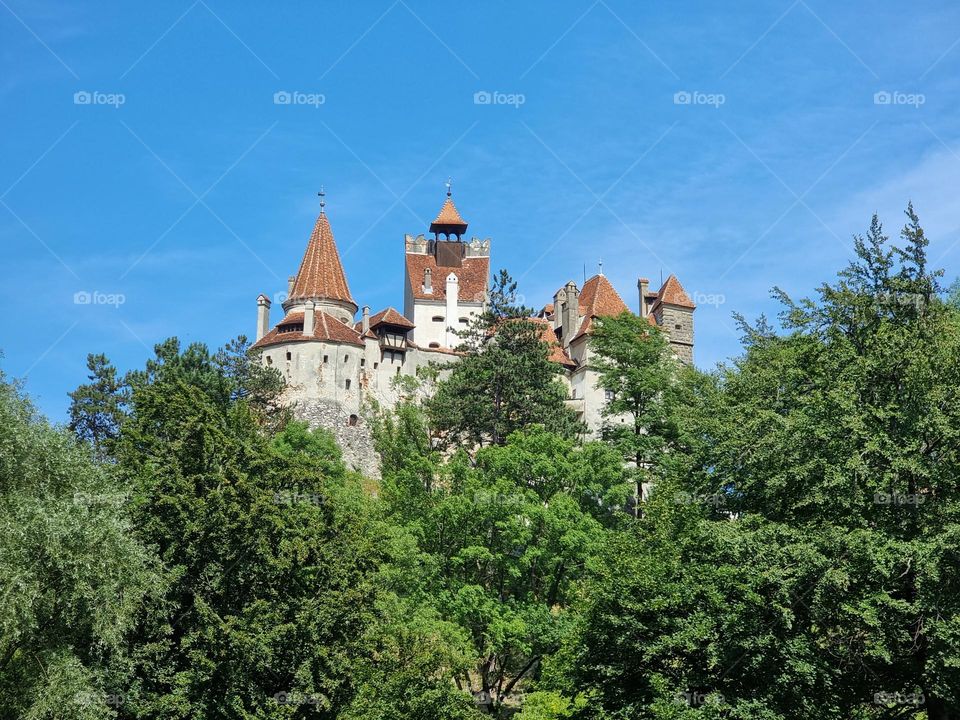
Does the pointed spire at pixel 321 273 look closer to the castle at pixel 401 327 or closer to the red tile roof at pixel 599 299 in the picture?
the castle at pixel 401 327

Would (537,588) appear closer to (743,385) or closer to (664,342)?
(743,385)

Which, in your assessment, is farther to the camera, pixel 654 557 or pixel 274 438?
pixel 274 438

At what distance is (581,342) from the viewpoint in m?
78.2

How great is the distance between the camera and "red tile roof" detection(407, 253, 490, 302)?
8331 centimetres

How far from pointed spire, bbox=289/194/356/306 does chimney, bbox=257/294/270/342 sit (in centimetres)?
189

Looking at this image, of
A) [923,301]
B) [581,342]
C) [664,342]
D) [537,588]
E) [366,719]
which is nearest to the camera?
[923,301]

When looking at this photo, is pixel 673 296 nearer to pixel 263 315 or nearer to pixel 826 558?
pixel 263 315

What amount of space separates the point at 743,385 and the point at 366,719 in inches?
641

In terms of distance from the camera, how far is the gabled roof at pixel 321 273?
258 feet

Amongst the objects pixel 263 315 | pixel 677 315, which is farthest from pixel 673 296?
pixel 263 315

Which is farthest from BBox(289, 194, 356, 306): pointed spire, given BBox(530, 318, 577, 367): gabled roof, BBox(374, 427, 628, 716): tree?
BBox(374, 427, 628, 716): tree

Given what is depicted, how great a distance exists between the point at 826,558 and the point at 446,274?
6084cm

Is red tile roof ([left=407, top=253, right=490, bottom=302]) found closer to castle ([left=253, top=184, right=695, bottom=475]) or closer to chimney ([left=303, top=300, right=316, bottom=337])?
castle ([left=253, top=184, right=695, bottom=475])

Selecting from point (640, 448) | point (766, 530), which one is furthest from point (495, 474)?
point (766, 530)
